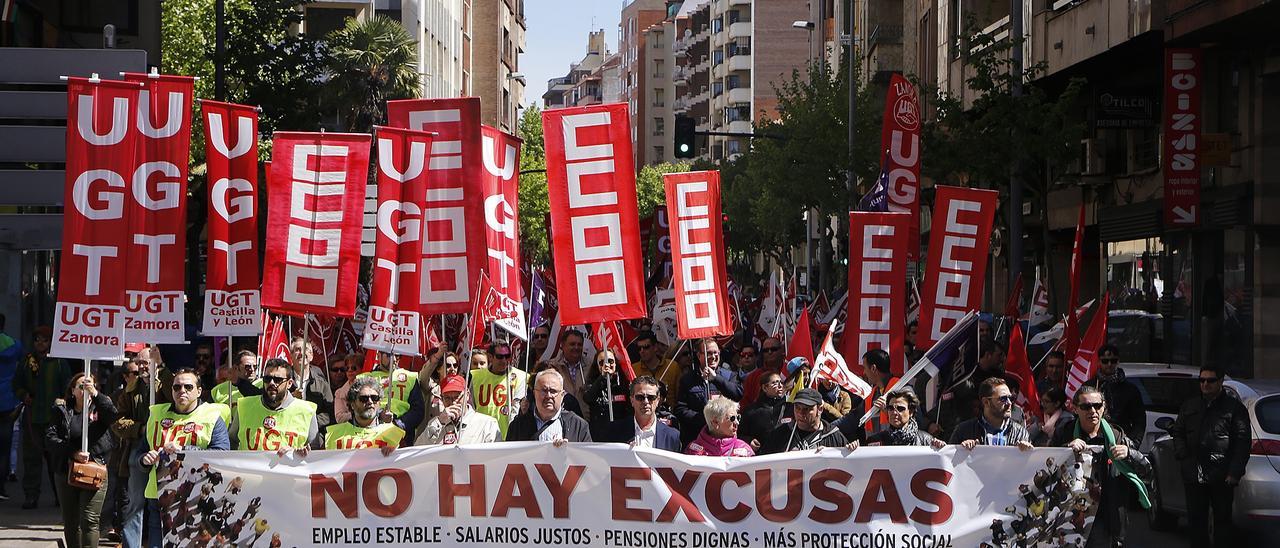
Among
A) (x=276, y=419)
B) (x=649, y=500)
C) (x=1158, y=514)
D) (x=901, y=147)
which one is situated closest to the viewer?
(x=649, y=500)

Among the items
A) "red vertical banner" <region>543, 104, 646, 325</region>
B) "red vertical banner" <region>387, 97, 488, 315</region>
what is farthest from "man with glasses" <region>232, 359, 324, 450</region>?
"red vertical banner" <region>543, 104, 646, 325</region>

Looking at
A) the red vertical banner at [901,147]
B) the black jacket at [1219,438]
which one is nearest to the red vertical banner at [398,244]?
the black jacket at [1219,438]

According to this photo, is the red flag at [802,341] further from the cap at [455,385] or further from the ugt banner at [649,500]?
the ugt banner at [649,500]

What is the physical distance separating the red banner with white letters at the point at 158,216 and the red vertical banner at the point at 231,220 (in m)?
0.70

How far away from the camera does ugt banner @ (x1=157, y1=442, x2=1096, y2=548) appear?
29.0ft

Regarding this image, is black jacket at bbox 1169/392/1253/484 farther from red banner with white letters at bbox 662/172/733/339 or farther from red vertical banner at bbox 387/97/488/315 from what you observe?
red vertical banner at bbox 387/97/488/315

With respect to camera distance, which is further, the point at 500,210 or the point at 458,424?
the point at 500,210

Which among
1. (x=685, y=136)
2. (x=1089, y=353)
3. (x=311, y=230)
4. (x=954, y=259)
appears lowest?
(x=1089, y=353)

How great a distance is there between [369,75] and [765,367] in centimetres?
3437

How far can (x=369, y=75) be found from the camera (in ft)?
153

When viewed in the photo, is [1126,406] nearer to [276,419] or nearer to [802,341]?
[802,341]

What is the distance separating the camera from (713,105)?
126 m

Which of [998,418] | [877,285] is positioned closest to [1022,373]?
[877,285]

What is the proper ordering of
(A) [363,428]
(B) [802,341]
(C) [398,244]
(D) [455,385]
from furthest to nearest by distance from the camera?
(B) [802,341], (C) [398,244], (D) [455,385], (A) [363,428]
